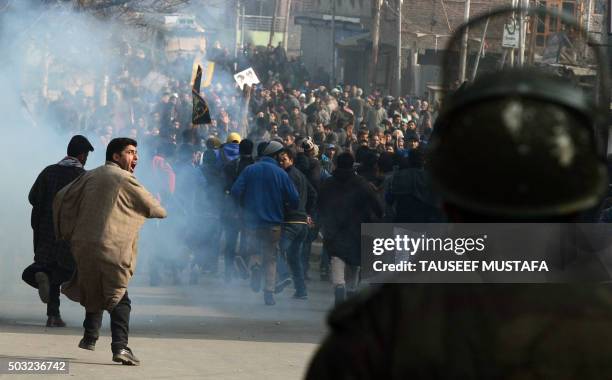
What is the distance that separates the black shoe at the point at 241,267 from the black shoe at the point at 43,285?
4269 mm

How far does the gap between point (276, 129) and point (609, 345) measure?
23585 millimetres

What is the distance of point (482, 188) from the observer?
1.70 metres

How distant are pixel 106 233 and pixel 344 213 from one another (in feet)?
13.6

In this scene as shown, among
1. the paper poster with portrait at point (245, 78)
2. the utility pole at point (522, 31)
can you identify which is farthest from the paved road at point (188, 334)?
the paper poster with portrait at point (245, 78)

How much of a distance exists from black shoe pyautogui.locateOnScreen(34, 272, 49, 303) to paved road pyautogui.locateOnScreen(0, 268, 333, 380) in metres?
0.24

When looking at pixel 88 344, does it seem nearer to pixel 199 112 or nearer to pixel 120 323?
pixel 120 323

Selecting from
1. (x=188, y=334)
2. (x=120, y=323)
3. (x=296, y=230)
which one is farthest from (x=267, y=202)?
(x=120, y=323)

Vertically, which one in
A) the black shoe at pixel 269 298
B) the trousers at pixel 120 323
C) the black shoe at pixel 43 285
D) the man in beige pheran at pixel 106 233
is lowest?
the black shoe at pixel 269 298

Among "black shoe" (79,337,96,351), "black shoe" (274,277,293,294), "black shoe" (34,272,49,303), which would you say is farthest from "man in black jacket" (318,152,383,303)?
"black shoe" (79,337,96,351)

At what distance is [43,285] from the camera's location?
34.1 ft

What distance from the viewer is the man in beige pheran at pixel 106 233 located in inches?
336

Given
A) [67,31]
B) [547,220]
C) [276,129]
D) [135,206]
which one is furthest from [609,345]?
[276,129]

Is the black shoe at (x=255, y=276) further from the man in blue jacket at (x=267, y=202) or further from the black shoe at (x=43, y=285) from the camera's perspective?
the black shoe at (x=43, y=285)

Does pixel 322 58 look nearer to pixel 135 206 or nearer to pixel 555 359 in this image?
pixel 135 206
